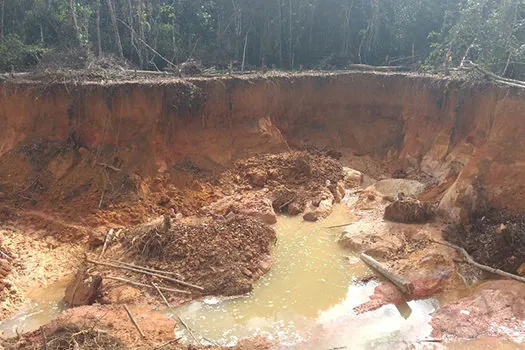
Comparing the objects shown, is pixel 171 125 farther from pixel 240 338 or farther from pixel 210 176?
pixel 240 338

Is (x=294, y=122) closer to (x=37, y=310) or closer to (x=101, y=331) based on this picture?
(x=37, y=310)

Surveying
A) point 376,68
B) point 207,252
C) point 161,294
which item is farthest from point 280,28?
point 161,294

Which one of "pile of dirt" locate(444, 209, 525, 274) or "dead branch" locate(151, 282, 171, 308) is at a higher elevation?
"pile of dirt" locate(444, 209, 525, 274)

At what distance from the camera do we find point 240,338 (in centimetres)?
816

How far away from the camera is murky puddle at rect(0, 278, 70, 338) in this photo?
8.36m

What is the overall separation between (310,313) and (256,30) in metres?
18.7

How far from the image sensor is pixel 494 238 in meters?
9.98

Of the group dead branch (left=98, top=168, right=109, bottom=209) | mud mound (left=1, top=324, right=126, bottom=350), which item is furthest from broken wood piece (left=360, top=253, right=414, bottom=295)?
dead branch (left=98, top=168, right=109, bottom=209)

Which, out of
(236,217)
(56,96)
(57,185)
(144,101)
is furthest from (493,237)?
(56,96)

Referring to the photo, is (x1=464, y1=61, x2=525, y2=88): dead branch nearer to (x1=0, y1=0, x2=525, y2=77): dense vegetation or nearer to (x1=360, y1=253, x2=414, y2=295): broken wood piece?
(x1=0, y1=0, x2=525, y2=77): dense vegetation

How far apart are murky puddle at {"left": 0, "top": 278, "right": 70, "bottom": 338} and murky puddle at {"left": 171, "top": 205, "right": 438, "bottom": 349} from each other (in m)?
2.52

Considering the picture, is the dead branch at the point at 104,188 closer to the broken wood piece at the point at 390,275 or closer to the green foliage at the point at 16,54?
the green foliage at the point at 16,54

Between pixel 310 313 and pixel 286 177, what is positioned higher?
pixel 286 177

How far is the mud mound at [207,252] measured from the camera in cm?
953
